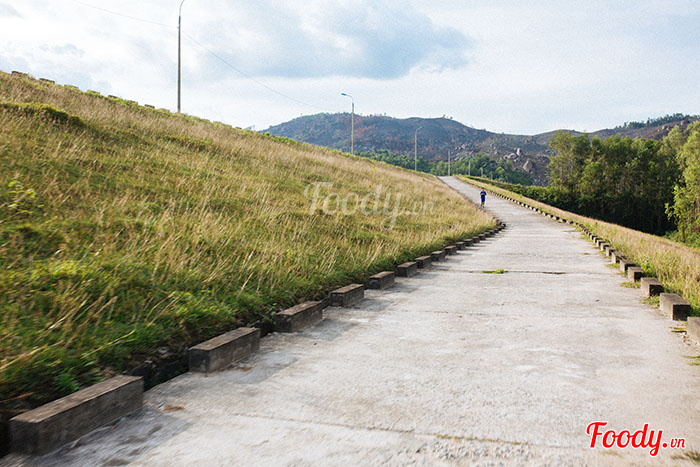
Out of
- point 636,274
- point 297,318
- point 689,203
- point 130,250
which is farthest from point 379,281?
point 689,203

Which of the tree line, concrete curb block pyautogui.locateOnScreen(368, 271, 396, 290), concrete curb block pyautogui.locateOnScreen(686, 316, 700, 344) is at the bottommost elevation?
concrete curb block pyautogui.locateOnScreen(368, 271, 396, 290)

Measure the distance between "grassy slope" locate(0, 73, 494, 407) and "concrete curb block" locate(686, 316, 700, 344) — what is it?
393 cm

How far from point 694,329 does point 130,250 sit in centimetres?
566

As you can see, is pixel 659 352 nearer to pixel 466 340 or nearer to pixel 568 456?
pixel 466 340

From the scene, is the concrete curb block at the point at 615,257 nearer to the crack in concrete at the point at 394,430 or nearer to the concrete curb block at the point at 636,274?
the concrete curb block at the point at 636,274

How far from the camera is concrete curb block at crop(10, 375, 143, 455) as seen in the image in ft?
8.05

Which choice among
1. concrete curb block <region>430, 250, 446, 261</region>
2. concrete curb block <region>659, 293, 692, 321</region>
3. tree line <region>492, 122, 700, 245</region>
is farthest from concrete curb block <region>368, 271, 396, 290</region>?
tree line <region>492, 122, 700, 245</region>

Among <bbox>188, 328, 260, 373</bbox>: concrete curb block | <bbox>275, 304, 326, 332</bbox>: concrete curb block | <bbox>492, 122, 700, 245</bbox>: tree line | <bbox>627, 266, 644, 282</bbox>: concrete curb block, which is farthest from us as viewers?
<bbox>492, 122, 700, 245</bbox>: tree line

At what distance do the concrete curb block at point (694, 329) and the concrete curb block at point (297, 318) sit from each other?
3532mm

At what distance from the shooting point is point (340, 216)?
12438 millimetres

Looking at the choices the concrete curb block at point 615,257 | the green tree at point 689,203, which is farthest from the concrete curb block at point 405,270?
the green tree at point 689,203

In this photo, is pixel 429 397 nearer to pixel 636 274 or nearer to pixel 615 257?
pixel 636 274

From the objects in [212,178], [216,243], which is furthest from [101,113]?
[216,243]

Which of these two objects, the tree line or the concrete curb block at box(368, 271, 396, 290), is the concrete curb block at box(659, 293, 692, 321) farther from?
the tree line
